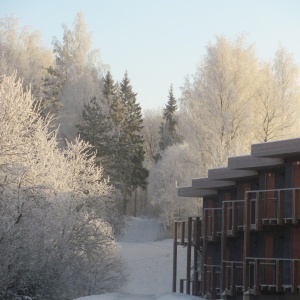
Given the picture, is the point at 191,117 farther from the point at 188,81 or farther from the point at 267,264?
the point at 267,264

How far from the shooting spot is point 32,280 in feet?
90.9

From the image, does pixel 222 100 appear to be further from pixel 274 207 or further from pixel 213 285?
pixel 274 207

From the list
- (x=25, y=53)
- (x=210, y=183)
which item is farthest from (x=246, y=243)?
(x=25, y=53)

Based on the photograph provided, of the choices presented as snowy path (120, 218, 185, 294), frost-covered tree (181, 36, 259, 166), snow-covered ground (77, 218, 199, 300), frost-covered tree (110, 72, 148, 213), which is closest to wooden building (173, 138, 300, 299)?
snow-covered ground (77, 218, 199, 300)

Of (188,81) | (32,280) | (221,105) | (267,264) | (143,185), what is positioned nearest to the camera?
(267,264)

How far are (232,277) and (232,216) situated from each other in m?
2.23

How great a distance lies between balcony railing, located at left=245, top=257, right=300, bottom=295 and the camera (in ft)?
72.6

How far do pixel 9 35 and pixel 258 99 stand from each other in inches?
1320

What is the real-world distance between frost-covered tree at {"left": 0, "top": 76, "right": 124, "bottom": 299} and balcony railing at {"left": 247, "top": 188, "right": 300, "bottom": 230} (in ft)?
25.3

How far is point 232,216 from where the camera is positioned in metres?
26.5

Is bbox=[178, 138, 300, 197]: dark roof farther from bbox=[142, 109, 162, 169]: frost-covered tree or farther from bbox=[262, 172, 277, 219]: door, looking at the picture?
bbox=[142, 109, 162, 169]: frost-covered tree

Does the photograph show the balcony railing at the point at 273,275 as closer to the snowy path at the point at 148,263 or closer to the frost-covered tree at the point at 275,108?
the snowy path at the point at 148,263

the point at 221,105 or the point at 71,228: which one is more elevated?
the point at 221,105

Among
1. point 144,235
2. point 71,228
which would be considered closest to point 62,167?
point 71,228
